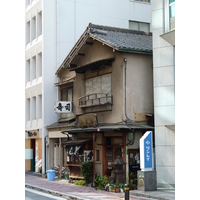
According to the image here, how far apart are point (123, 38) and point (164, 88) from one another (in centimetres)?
517

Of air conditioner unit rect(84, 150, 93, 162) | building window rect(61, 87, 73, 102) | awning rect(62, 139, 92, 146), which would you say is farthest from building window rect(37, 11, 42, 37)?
air conditioner unit rect(84, 150, 93, 162)

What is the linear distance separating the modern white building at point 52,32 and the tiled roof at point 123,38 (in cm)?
574

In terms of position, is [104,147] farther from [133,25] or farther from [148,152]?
[133,25]

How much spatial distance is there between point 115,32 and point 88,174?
8012 mm

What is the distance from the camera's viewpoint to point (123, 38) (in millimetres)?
21422

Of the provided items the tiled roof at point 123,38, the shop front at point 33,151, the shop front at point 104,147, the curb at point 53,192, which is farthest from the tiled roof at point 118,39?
the shop front at point 33,151

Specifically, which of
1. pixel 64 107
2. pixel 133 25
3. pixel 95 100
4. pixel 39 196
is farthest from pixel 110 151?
pixel 133 25

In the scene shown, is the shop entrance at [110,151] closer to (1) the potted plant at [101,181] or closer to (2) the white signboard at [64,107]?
(1) the potted plant at [101,181]

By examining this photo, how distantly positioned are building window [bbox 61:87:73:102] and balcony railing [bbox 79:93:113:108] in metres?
2.57

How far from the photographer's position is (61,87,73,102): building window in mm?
25423

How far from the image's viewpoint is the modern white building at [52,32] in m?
27.4

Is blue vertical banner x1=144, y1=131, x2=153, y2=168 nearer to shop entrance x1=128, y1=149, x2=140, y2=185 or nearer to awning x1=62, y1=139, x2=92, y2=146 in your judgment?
shop entrance x1=128, y1=149, x2=140, y2=185
